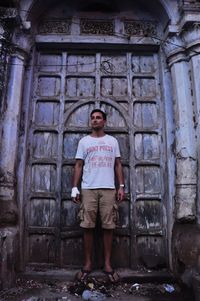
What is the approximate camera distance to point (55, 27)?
4973mm

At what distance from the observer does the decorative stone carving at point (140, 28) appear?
4965mm

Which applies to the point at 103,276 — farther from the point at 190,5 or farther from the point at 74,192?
the point at 190,5

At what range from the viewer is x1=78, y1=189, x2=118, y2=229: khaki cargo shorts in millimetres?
3975

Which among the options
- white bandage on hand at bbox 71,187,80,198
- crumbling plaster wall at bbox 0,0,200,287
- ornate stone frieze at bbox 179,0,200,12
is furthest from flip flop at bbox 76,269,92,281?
ornate stone frieze at bbox 179,0,200,12

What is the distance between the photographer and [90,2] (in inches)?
201

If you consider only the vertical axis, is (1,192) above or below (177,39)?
below

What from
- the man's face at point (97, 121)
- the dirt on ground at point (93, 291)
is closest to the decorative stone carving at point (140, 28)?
the man's face at point (97, 121)

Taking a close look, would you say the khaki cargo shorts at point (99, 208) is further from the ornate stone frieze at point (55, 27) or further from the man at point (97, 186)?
the ornate stone frieze at point (55, 27)

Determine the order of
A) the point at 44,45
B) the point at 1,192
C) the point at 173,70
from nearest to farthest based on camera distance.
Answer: the point at 1,192 < the point at 173,70 < the point at 44,45

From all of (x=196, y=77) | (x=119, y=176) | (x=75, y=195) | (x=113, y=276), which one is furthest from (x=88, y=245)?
(x=196, y=77)

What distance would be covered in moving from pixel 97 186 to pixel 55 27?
256cm

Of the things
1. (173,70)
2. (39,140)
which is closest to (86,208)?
(39,140)

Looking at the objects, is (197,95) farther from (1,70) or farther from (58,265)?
(58,265)

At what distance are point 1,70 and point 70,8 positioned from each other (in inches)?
65.8
